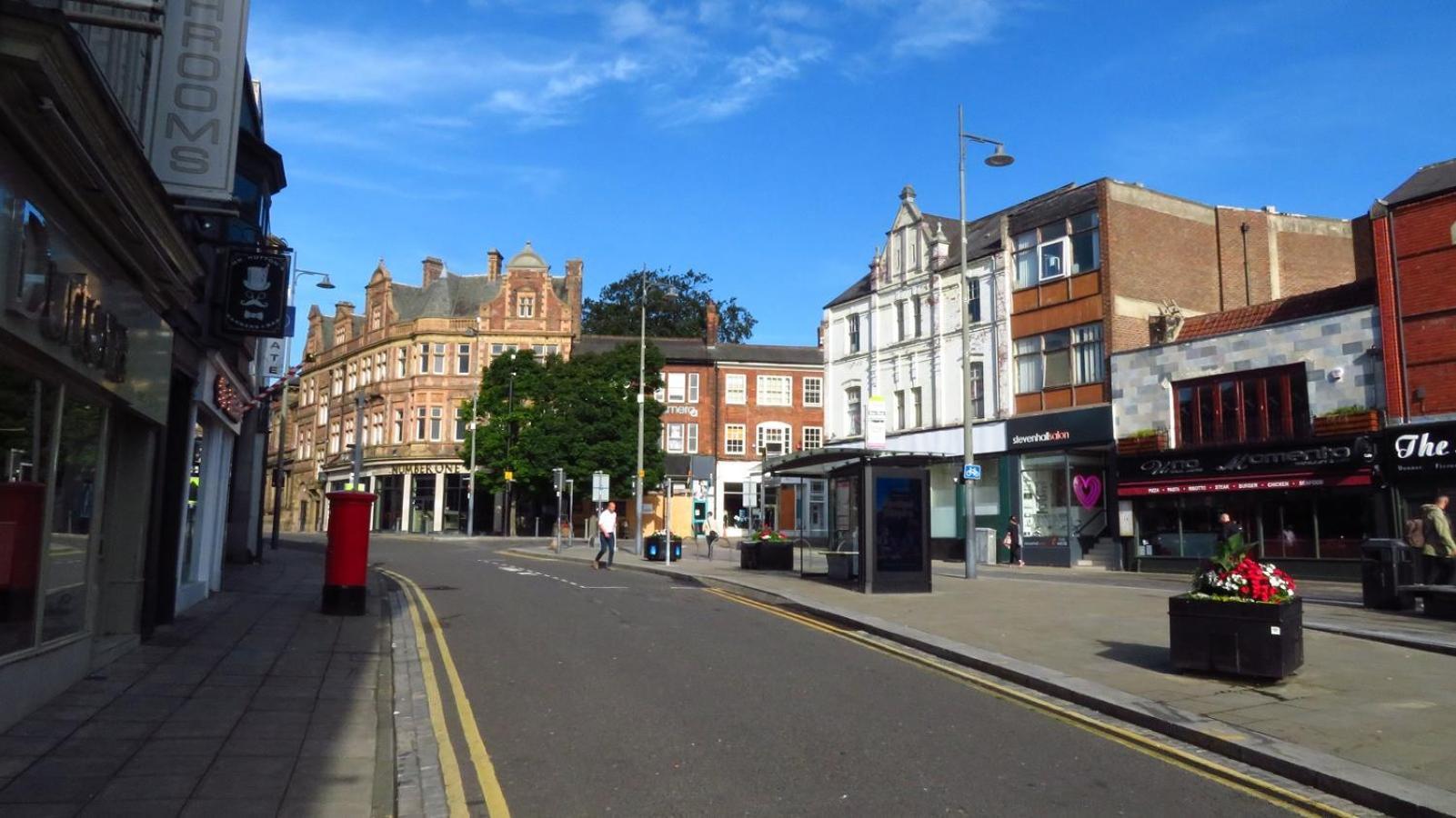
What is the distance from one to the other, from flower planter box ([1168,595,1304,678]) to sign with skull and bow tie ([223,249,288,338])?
11.9m

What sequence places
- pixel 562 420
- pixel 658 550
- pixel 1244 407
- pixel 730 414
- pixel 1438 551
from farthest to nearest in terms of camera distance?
pixel 730 414
pixel 562 420
pixel 658 550
pixel 1244 407
pixel 1438 551

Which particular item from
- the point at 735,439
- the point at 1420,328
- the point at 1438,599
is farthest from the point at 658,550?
the point at 735,439

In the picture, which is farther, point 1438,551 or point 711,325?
point 711,325

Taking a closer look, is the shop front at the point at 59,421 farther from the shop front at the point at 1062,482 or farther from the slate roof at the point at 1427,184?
the shop front at the point at 1062,482

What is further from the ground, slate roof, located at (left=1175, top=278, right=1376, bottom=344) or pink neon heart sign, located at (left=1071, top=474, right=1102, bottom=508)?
slate roof, located at (left=1175, top=278, right=1376, bottom=344)

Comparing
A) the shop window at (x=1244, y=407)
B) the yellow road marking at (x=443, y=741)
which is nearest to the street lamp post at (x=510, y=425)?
the shop window at (x=1244, y=407)

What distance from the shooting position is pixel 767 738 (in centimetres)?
779

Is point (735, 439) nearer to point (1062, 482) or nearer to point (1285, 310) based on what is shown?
point (1062, 482)

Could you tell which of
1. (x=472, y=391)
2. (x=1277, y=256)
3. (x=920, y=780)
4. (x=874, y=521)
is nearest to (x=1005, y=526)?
(x=1277, y=256)

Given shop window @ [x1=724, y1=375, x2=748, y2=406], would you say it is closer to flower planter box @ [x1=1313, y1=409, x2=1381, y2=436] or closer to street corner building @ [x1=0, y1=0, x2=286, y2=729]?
flower planter box @ [x1=1313, y1=409, x2=1381, y2=436]

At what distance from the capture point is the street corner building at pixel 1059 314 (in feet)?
113

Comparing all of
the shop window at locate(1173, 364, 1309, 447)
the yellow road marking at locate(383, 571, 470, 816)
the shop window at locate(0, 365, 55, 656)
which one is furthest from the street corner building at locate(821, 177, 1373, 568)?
the shop window at locate(0, 365, 55, 656)

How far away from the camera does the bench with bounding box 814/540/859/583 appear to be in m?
20.7

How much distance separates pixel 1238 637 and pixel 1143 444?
2381 cm
